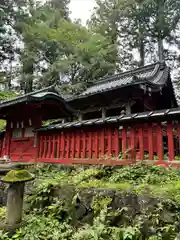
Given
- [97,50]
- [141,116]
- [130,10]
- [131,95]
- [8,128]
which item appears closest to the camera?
[141,116]

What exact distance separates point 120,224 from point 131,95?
291 inches

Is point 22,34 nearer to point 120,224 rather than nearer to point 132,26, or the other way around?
point 132,26

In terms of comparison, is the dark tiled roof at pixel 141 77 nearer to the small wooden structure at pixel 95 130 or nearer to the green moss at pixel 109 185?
the small wooden structure at pixel 95 130

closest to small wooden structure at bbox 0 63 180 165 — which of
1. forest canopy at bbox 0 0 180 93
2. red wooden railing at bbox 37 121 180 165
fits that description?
red wooden railing at bbox 37 121 180 165

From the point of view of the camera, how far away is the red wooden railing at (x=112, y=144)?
459cm

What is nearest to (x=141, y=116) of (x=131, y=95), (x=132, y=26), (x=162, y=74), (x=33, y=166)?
(x=33, y=166)

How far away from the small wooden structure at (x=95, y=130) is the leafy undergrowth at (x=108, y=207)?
23.8 inches

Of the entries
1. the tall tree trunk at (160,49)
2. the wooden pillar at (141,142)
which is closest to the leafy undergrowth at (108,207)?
the wooden pillar at (141,142)

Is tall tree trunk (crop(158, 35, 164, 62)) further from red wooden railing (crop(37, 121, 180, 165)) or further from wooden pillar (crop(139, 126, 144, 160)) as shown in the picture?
wooden pillar (crop(139, 126, 144, 160))

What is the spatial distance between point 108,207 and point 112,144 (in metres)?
2.21

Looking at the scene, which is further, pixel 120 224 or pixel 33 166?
pixel 33 166

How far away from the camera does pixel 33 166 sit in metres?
6.55

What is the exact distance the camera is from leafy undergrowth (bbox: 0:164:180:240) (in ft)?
8.91

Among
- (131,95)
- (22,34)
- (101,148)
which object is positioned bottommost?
(101,148)
